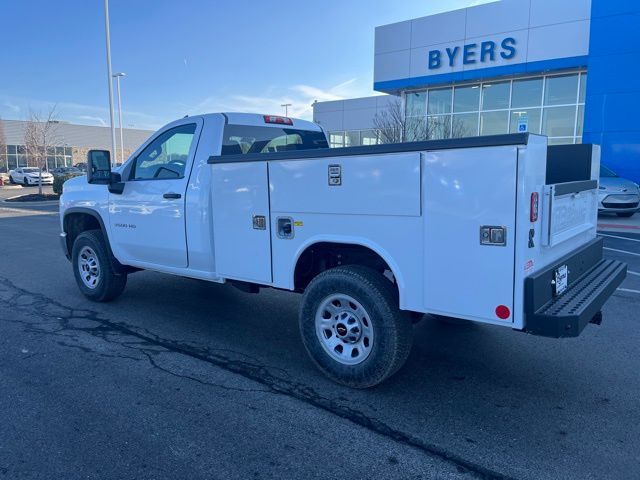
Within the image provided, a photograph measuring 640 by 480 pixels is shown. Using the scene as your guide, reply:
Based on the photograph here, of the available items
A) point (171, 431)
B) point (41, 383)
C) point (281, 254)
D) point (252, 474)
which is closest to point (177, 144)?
point (281, 254)

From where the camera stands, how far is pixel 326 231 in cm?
403

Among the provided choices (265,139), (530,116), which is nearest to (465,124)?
(530,116)

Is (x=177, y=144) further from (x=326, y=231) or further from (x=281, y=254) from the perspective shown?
(x=326, y=231)

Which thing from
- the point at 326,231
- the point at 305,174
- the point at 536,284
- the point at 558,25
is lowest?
the point at 536,284

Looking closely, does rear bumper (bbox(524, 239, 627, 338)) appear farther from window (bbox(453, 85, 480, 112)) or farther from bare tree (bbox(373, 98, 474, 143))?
window (bbox(453, 85, 480, 112))

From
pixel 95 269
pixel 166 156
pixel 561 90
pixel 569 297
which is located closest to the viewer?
pixel 569 297

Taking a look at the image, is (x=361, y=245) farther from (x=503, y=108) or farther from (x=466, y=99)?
(x=466, y=99)

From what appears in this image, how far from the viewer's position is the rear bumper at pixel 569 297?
3.20 m

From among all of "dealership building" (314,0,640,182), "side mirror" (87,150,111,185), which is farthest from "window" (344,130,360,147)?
"side mirror" (87,150,111,185)

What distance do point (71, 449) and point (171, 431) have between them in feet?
1.95

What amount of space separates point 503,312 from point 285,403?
1676 millimetres

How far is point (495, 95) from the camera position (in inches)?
904

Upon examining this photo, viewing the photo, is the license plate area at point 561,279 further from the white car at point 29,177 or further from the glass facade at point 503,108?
the white car at point 29,177

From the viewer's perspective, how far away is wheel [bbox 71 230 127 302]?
245 inches
